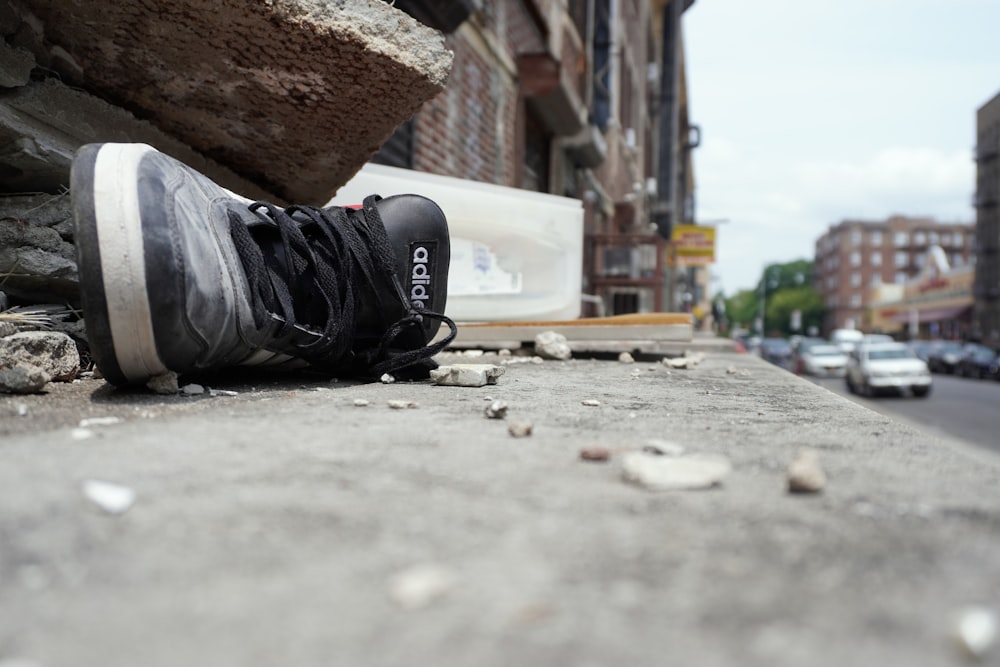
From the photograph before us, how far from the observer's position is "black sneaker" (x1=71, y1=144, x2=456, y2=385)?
1.34 m

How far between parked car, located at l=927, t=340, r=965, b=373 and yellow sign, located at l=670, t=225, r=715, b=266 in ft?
49.7

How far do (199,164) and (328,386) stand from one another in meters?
1.10

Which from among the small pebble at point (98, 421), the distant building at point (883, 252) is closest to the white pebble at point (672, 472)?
the small pebble at point (98, 421)

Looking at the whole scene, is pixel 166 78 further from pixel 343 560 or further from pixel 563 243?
pixel 563 243

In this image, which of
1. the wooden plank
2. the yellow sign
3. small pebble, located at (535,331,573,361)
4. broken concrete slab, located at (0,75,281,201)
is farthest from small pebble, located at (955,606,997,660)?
the yellow sign

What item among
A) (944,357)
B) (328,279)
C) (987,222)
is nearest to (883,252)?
(987,222)

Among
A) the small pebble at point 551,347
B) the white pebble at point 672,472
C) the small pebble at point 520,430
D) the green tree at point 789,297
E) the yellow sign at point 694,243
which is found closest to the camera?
the white pebble at point 672,472

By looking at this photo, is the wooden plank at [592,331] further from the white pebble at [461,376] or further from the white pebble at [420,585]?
the white pebble at [420,585]

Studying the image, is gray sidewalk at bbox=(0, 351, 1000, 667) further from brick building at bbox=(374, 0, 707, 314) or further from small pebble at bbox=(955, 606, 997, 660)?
brick building at bbox=(374, 0, 707, 314)

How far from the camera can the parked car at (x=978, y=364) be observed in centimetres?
2426

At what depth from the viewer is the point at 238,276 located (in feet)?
5.27

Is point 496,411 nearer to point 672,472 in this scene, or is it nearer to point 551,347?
point 672,472

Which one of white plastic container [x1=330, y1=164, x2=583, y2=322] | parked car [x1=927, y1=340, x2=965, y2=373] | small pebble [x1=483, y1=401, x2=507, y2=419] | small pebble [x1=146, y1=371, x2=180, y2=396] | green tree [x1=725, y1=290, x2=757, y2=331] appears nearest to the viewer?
small pebble [x1=483, y1=401, x2=507, y2=419]

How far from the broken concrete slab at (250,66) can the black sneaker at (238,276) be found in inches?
18.6
